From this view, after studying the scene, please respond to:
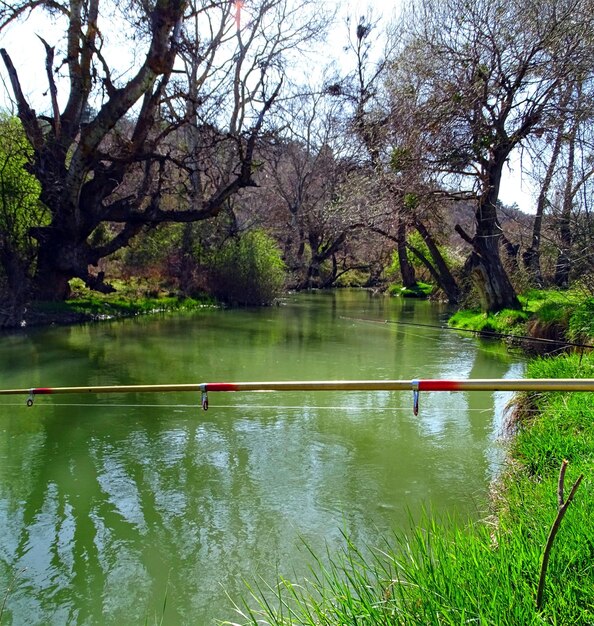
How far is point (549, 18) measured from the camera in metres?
12.4

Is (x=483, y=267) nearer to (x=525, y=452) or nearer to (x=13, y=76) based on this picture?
(x=525, y=452)

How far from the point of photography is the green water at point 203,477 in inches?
135

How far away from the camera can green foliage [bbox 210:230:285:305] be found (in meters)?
24.0

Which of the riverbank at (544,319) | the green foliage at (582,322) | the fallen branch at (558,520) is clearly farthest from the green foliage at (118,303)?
the fallen branch at (558,520)

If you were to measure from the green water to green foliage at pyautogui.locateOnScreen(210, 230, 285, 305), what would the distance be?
44.9 ft

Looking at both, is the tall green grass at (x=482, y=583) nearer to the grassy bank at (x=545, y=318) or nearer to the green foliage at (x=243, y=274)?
the grassy bank at (x=545, y=318)

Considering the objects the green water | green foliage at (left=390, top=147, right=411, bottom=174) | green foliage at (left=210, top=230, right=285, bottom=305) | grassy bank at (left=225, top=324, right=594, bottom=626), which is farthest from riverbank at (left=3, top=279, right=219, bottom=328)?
grassy bank at (left=225, top=324, right=594, bottom=626)

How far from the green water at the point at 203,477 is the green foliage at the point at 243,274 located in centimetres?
1368

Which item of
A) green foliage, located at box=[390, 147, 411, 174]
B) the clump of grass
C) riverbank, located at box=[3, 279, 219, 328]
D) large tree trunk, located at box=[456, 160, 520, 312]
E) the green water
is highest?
green foliage, located at box=[390, 147, 411, 174]

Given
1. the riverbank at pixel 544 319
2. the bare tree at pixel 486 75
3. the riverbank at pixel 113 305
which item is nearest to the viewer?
the riverbank at pixel 544 319

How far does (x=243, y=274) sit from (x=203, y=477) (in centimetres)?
1908

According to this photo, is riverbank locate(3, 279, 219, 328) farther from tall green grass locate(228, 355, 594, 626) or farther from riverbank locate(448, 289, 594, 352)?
tall green grass locate(228, 355, 594, 626)

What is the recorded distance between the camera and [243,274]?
23812 millimetres

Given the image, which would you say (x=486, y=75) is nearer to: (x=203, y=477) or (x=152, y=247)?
(x=203, y=477)
